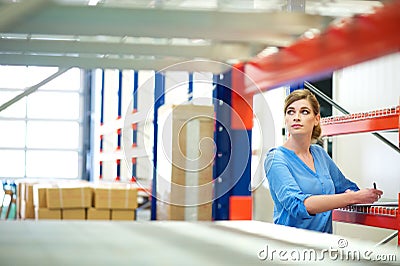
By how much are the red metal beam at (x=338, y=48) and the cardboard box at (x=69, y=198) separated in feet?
15.1

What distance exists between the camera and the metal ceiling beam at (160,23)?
0.53 meters

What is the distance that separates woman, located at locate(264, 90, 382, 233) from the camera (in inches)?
62.8

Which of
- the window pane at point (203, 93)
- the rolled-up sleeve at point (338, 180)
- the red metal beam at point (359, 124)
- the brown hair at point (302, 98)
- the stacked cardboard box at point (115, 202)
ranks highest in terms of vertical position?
the window pane at point (203, 93)

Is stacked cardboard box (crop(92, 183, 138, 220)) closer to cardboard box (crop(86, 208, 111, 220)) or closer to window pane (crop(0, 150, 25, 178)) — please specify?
cardboard box (crop(86, 208, 111, 220))

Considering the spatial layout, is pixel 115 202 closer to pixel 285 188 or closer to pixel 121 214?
pixel 121 214

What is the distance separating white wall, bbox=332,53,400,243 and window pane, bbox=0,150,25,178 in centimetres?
992

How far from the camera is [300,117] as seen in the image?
69.3 inches

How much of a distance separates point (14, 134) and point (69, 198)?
28.4 feet

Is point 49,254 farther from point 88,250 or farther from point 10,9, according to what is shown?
point 10,9

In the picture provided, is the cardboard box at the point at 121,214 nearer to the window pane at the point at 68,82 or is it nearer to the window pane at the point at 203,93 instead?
the window pane at the point at 203,93

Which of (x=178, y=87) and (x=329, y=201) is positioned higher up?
(x=178, y=87)

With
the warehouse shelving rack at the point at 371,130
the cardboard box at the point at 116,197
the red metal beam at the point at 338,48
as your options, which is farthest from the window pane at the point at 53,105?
the red metal beam at the point at 338,48

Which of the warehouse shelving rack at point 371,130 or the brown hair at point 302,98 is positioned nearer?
the brown hair at point 302,98

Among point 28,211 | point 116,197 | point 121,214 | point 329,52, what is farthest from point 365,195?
point 28,211
